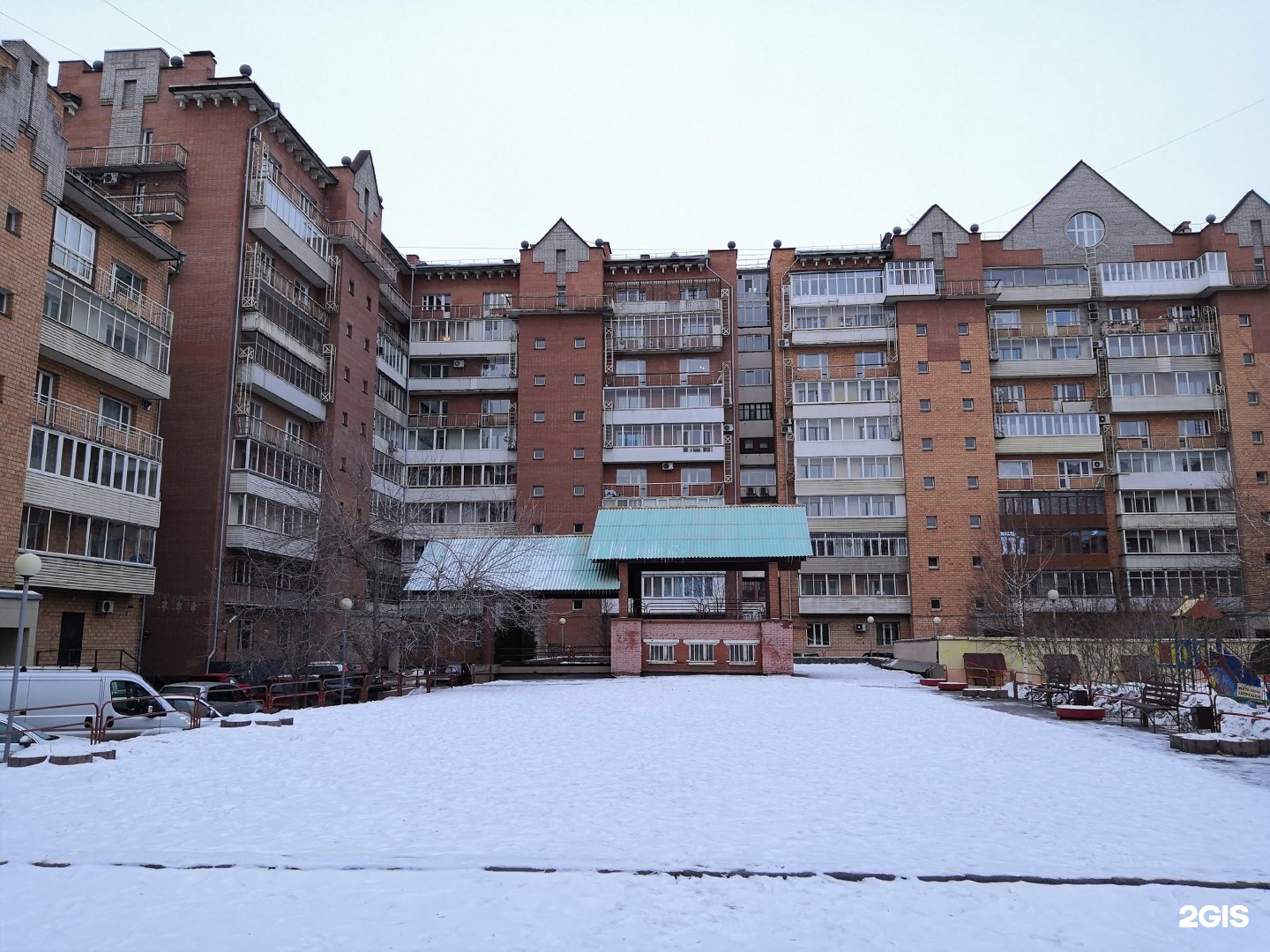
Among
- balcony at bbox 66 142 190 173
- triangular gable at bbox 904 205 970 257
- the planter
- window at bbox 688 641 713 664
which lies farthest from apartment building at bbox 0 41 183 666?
triangular gable at bbox 904 205 970 257

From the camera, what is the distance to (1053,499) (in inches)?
2383

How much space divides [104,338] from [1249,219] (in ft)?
220

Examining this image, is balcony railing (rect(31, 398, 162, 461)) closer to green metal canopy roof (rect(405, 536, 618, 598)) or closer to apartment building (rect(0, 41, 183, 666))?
apartment building (rect(0, 41, 183, 666))

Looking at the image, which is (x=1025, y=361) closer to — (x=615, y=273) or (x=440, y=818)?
(x=615, y=273)

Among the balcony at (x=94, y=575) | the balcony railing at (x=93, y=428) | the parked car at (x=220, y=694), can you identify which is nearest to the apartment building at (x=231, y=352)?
the balcony at (x=94, y=575)

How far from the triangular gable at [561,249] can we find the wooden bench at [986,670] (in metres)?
41.0

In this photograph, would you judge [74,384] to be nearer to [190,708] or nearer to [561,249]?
[190,708]

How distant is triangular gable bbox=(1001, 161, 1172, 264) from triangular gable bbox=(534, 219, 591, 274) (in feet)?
95.6

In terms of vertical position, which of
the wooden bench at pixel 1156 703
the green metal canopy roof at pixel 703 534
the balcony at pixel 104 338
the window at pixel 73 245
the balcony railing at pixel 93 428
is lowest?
the wooden bench at pixel 1156 703

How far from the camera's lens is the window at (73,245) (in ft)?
102

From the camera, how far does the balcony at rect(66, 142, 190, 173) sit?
4362 cm

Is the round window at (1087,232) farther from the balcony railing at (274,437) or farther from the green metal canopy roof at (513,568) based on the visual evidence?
the balcony railing at (274,437)

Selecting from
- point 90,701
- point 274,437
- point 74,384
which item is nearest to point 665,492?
point 274,437

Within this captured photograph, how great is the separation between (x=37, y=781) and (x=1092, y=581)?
59.8 metres
